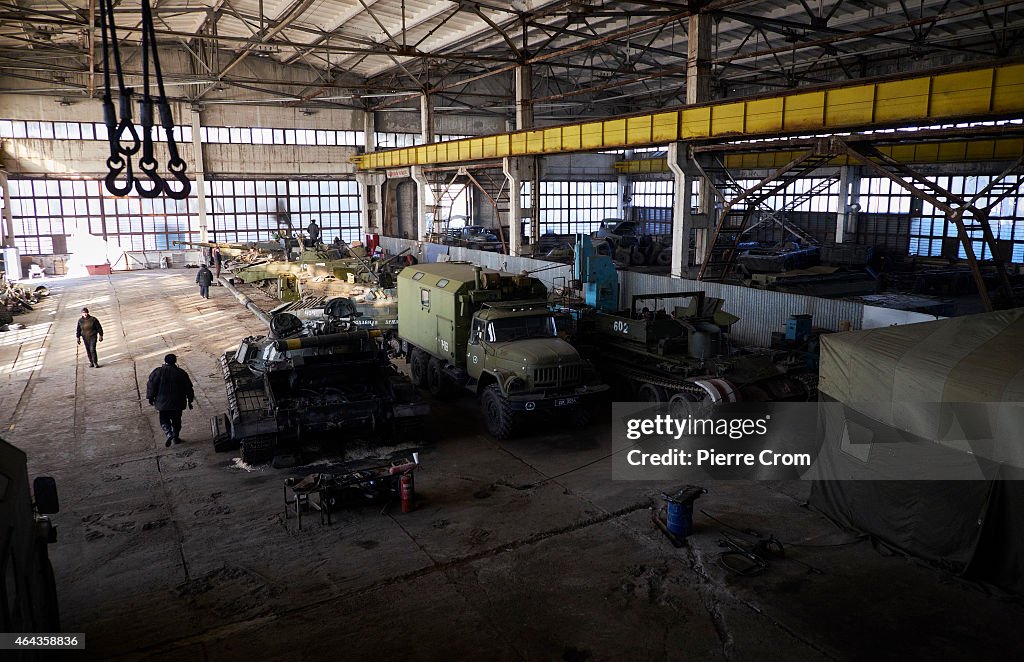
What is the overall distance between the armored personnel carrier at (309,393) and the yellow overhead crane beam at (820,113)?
1071 cm

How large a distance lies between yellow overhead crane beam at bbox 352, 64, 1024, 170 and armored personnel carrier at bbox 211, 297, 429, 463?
35.2 ft

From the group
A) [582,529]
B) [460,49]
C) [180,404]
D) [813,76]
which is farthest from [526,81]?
[582,529]

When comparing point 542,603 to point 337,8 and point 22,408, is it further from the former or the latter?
point 337,8

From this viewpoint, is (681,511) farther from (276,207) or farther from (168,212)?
(168,212)

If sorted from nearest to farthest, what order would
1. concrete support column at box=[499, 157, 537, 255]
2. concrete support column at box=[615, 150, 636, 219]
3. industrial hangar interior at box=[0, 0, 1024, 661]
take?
industrial hangar interior at box=[0, 0, 1024, 661] < concrete support column at box=[499, 157, 537, 255] < concrete support column at box=[615, 150, 636, 219]

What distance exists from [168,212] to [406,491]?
34.7 meters

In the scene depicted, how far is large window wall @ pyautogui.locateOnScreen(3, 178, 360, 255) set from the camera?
117 ft

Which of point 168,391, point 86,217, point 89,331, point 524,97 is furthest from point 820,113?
point 86,217

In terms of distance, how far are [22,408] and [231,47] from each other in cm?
2768

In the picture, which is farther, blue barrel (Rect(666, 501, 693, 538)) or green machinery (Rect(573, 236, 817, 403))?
green machinery (Rect(573, 236, 817, 403))

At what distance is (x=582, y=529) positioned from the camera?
30.0ft

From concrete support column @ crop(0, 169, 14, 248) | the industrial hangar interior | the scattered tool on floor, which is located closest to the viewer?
the industrial hangar interior

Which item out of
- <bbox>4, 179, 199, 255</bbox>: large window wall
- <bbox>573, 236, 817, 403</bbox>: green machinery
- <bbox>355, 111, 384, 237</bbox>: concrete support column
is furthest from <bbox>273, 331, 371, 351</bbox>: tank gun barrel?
<bbox>355, 111, 384, 237</bbox>: concrete support column

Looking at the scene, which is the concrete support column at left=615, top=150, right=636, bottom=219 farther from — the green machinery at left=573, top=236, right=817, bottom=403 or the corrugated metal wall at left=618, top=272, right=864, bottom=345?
the green machinery at left=573, top=236, right=817, bottom=403
